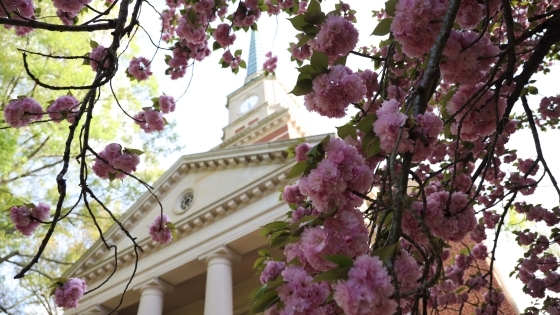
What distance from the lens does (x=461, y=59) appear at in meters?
1.78

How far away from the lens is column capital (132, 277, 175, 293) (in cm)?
1097

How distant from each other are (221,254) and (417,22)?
9036 mm

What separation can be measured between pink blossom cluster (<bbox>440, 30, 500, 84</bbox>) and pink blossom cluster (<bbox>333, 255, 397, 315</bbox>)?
1.13 m

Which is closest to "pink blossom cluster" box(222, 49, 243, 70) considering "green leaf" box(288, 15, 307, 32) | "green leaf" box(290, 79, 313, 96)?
"green leaf" box(288, 15, 307, 32)

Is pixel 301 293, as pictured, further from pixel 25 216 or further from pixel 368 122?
pixel 25 216

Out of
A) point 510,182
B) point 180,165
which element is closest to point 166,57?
point 510,182

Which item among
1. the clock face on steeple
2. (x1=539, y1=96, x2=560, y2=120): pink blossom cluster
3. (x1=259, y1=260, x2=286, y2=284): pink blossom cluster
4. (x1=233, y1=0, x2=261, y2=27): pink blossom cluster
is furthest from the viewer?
the clock face on steeple

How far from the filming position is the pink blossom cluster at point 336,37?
1.90 meters

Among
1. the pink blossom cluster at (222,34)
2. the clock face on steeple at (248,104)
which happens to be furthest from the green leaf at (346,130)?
the clock face on steeple at (248,104)

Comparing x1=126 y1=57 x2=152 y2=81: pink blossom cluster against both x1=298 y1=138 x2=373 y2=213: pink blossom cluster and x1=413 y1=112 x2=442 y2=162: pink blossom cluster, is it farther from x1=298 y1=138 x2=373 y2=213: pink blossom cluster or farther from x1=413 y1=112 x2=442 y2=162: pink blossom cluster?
x1=413 y1=112 x2=442 y2=162: pink blossom cluster

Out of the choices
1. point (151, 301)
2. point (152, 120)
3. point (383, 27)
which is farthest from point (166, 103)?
point (151, 301)

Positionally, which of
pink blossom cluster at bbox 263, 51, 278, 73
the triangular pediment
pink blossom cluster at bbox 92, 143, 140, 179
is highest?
the triangular pediment

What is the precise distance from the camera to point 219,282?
9305 mm

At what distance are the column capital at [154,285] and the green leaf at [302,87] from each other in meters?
10.4
